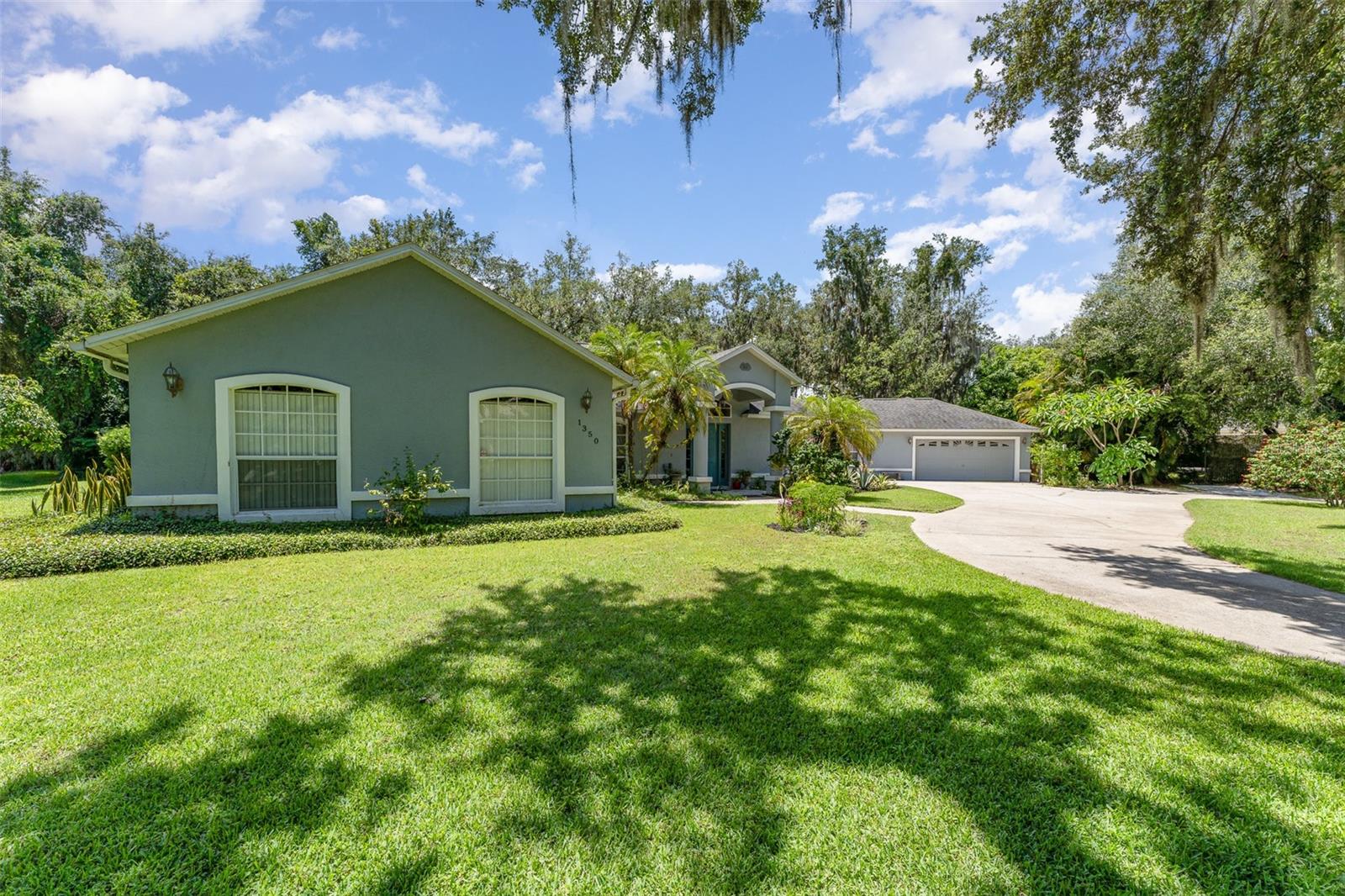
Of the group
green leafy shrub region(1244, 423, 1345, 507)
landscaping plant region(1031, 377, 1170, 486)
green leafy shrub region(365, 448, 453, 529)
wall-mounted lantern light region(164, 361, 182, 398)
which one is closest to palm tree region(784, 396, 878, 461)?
landscaping plant region(1031, 377, 1170, 486)

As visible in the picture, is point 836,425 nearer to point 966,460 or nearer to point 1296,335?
point 1296,335

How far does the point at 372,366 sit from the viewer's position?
9.68m

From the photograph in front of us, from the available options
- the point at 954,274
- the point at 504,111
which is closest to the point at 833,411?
the point at 504,111

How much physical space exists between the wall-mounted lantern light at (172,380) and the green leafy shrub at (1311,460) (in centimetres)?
2425

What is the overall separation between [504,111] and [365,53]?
2.40 metres

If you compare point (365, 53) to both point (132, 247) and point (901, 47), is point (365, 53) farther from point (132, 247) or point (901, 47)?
point (132, 247)

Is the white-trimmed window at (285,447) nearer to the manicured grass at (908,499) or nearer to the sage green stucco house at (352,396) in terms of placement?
the sage green stucco house at (352,396)

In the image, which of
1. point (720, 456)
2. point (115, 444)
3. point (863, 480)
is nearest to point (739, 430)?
point (720, 456)

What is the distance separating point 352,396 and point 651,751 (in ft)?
29.8

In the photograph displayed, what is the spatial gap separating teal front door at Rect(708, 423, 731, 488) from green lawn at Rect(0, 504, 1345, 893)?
1338 cm

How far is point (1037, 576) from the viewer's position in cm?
716

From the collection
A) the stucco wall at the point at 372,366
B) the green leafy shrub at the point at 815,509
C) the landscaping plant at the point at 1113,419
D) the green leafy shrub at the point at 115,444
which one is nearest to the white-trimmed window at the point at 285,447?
the stucco wall at the point at 372,366

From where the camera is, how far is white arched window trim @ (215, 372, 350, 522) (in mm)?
8766

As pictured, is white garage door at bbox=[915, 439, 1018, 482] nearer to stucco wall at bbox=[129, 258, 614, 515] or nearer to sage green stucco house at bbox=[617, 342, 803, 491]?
sage green stucco house at bbox=[617, 342, 803, 491]
